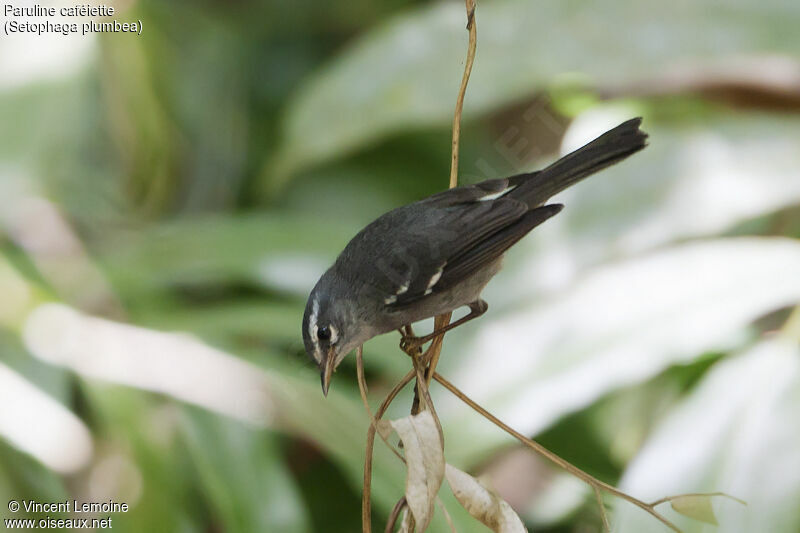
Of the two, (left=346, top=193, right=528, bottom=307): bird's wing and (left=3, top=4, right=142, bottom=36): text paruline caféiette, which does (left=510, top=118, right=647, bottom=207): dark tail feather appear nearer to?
(left=346, top=193, right=528, bottom=307): bird's wing

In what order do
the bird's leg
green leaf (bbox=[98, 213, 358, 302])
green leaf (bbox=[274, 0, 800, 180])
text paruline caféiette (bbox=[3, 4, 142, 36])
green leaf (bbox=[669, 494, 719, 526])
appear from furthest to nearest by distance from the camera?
green leaf (bbox=[98, 213, 358, 302]), green leaf (bbox=[274, 0, 800, 180]), text paruline caféiette (bbox=[3, 4, 142, 36]), the bird's leg, green leaf (bbox=[669, 494, 719, 526])

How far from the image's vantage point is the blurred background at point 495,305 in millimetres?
1947

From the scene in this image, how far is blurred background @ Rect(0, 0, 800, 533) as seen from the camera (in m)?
1.95

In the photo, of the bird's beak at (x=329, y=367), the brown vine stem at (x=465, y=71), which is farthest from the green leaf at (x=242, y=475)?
the brown vine stem at (x=465, y=71)

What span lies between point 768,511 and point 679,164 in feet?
→ 3.45

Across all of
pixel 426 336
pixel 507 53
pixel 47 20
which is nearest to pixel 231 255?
pixel 47 20

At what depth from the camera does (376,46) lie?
108 inches

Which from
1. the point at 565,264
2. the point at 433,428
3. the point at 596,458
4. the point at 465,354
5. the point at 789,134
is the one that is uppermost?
the point at 789,134

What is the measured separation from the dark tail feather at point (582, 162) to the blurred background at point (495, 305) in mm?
105

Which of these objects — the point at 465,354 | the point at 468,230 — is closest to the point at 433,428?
the point at 468,230

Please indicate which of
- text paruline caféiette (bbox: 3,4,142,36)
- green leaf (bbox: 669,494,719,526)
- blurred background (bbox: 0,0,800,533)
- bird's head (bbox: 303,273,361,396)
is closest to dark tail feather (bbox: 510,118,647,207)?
blurred background (bbox: 0,0,800,533)

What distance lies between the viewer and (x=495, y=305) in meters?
2.25

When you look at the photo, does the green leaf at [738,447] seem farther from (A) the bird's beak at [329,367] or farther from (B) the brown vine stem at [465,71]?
(B) the brown vine stem at [465,71]

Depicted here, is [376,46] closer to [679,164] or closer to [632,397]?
[679,164]
